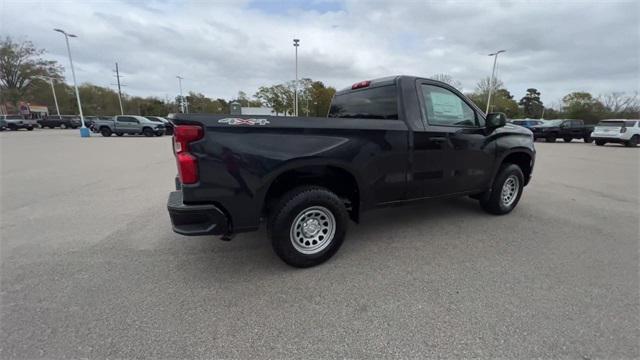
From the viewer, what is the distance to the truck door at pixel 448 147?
3406 millimetres

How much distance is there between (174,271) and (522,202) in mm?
5657

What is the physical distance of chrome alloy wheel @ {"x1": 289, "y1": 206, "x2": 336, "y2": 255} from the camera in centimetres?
292

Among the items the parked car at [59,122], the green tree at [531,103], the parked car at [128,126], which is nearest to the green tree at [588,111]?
the green tree at [531,103]

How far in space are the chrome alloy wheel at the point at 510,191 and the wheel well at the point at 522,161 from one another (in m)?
0.30

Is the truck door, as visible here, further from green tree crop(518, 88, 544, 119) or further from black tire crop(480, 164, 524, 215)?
green tree crop(518, 88, 544, 119)

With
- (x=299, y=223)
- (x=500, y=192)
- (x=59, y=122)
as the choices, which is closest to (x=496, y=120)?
(x=500, y=192)

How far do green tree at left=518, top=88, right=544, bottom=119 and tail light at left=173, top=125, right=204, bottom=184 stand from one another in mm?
86982

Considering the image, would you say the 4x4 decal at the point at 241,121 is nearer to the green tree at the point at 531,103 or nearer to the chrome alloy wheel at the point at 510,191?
the chrome alloy wheel at the point at 510,191

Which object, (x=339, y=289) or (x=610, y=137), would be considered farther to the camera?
(x=610, y=137)

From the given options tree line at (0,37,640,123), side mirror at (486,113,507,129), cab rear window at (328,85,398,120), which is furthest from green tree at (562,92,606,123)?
cab rear window at (328,85,398,120)

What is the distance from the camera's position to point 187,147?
2.38 metres

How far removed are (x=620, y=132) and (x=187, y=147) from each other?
2385 centimetres

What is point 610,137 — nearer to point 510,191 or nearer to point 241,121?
point 510,191

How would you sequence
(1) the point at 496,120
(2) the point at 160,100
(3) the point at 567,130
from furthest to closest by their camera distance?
1. (2) the point at 160,100
2. (3) the point at 567,130
3. (1) the point at 496,120
